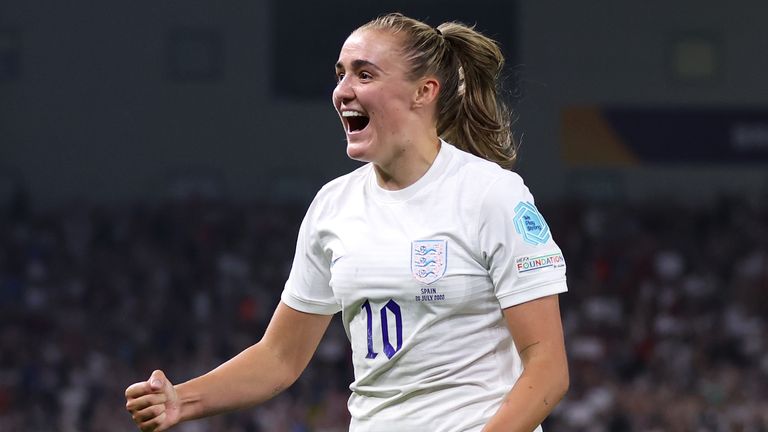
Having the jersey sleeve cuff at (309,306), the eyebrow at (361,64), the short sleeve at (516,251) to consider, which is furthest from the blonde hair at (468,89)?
the jersey sleeve cuff at (309,306)

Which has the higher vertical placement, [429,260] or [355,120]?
[355,120]

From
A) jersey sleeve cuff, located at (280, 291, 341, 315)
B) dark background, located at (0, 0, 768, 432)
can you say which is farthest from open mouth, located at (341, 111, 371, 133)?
dark background, located at (0, 0, 768, 432)

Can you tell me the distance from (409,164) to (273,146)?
17078mm

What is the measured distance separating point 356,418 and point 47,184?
17321 millimetres

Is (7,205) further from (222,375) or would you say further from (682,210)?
(222,375)

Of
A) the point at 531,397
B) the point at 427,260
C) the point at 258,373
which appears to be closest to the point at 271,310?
the point at 258,373

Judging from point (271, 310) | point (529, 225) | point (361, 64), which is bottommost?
point (271, 310)

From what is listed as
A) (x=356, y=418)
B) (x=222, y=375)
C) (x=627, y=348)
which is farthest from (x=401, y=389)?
(x=627, y=348)

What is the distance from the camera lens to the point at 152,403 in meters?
2.68

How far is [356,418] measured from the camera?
274 cm

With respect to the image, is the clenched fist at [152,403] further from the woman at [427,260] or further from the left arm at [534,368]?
the left arm at [534,368]

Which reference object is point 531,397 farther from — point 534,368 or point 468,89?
point 468,89

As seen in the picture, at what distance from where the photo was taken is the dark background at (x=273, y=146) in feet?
50.4

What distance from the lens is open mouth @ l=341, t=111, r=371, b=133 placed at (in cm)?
269
